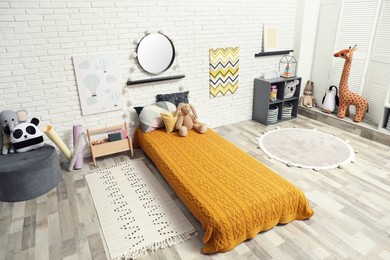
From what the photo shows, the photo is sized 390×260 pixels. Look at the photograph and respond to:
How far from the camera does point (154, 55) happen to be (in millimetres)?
3477

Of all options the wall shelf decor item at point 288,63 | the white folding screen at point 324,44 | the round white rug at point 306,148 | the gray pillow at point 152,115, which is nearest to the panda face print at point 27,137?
the gray pillow at point 152,115

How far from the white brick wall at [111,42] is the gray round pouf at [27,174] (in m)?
0.51

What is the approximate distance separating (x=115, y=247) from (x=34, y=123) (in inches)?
65.0

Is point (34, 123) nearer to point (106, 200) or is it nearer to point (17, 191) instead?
point (17, 191)

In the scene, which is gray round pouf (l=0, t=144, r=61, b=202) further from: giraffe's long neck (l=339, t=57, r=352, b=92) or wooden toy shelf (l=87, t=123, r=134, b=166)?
giraffe's long neck (l=339, t=57, r=352, b=92)

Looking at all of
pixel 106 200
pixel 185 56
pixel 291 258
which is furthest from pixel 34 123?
pixel 291 258

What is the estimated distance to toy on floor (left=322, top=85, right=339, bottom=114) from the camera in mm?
4316

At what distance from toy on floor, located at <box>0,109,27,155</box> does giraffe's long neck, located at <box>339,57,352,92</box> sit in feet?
13.5

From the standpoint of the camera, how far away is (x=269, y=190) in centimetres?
229

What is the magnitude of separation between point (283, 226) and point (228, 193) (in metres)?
0.55

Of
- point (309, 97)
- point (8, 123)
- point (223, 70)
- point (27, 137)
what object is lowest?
point (309, 97)

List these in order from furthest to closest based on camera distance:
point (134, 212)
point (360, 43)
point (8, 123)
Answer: point (360, 43) → point (8, 123) → point (134, 212)

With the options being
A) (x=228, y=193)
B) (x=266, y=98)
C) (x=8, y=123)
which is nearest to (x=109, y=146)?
(x=8, y=123)

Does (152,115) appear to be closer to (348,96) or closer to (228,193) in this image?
(228,193)
